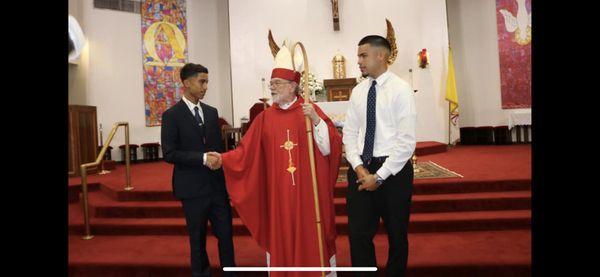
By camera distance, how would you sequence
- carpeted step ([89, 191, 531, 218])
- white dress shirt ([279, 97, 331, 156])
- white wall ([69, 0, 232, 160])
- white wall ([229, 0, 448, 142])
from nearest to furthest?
white dress shirt ([279, 97, 331, 156])
carpeted step ([89, 191, 531, 218])
white wall ([69, 0, 232, 160])
white wall ([229, 0, 448, 142])

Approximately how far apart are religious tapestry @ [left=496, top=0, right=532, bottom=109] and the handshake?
9.51 meters

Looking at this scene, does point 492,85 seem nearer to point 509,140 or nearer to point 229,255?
point 509,140

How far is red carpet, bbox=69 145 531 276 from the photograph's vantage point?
11.5ft

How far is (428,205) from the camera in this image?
15.1ft

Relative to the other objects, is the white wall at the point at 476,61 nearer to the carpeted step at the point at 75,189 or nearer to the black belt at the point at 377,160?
the carpeted step at the point at 75,189

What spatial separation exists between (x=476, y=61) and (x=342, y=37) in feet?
11.5

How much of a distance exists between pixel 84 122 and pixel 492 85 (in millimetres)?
9545

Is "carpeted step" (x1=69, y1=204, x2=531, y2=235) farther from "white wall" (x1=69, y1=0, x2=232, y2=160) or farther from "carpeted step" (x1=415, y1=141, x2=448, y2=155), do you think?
"white wall" (x1=69, y1=0, x2=232, y2=160)

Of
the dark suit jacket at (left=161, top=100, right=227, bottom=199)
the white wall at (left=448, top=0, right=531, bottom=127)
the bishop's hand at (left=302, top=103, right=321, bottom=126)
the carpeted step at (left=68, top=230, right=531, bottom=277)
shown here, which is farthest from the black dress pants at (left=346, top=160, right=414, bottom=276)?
the white wall at (left=448, top=0, right=531, bottom=127)

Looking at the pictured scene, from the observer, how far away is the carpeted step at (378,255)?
3330 mm

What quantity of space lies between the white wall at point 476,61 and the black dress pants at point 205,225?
9170 mm

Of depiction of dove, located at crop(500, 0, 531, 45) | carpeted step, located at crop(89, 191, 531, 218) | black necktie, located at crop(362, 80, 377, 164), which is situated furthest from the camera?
depiction of dove, located at crop(500, 0, 531, 45)

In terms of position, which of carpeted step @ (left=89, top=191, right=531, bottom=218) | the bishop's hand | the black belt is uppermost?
the bishop's hand

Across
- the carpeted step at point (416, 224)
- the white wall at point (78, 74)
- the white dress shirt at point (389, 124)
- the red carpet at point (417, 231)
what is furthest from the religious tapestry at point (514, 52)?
the white wall at point (78, 74)
